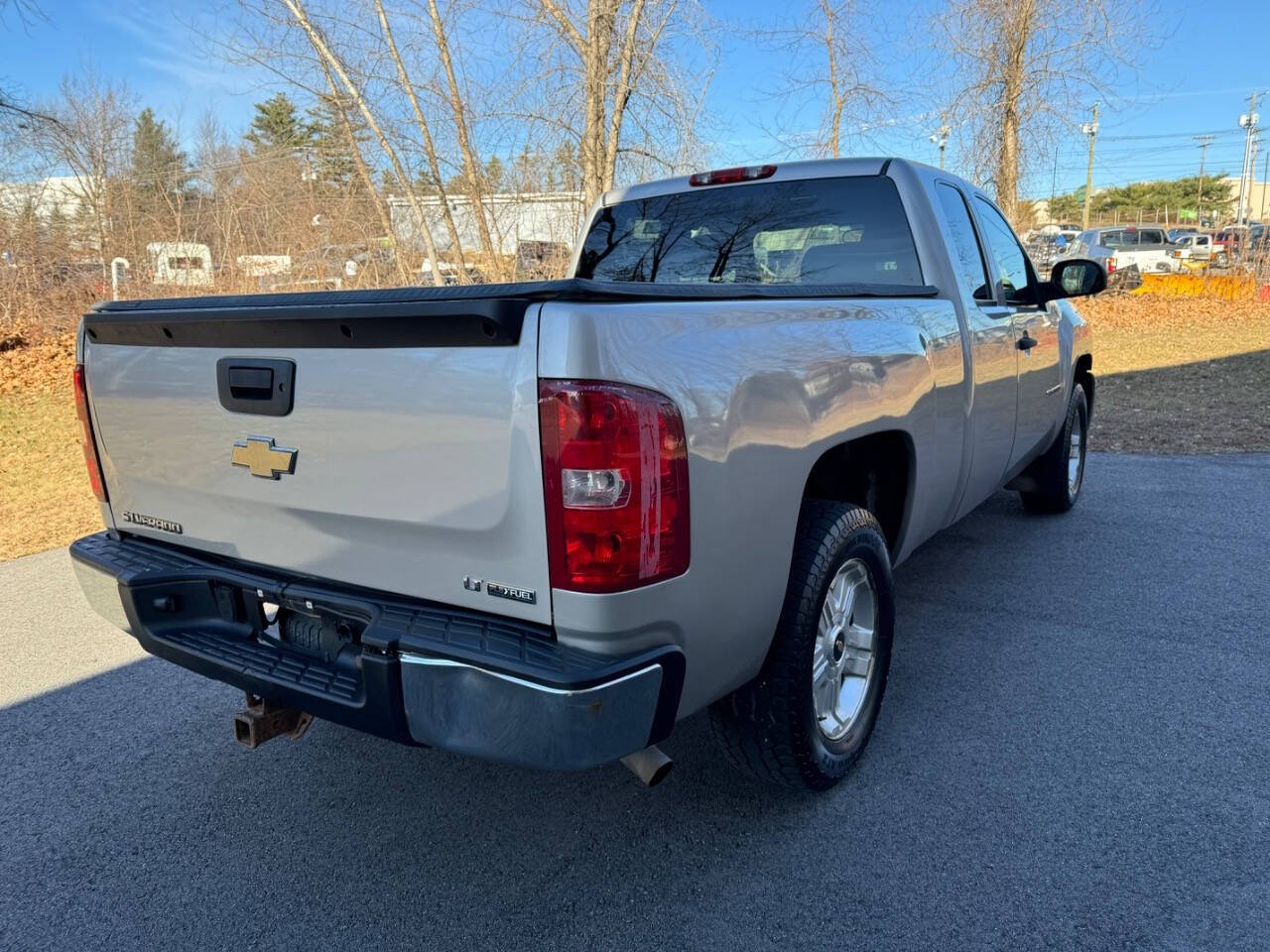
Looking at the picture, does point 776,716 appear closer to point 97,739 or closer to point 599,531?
point 599,531

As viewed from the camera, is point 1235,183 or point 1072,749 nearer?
point 1072,749

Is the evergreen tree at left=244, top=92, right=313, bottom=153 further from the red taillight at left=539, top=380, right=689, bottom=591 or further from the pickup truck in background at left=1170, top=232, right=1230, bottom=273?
the pickup truck in background at left=1170, top=232, right=1230, bottom=273

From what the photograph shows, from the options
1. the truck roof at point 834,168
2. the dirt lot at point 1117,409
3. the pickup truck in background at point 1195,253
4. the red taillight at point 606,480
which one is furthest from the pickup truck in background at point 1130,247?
the red taillight at point 606,480

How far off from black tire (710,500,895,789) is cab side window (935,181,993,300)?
1.63 m

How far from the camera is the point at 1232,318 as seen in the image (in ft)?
58.4

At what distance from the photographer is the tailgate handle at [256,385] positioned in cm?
228

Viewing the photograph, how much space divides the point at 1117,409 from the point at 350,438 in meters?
9.83

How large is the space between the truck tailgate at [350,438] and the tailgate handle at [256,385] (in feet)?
0.05

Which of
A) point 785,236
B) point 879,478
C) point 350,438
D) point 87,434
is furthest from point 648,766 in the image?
point 785,236

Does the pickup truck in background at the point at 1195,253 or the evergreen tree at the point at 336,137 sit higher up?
the evergreen tree at the point at 336,137

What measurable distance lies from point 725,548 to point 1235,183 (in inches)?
4248

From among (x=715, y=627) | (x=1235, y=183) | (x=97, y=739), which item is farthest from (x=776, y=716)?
(x=1235, y=183)

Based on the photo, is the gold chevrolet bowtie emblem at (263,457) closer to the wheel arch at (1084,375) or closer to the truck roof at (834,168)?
the truck roof at (834,168)

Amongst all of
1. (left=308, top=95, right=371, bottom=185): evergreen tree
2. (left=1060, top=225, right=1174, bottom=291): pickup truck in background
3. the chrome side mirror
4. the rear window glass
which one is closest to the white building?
(left=308, top=95, right=371, bottom=185): evergreen tree
